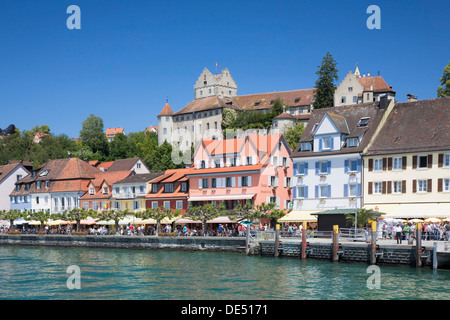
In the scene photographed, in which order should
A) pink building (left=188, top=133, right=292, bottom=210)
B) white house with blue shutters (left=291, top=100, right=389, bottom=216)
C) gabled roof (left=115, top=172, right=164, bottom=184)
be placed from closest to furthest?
1. white house with blue shutters (left=291, top=100, right=389, bottom=216)
2. pink building (left=188, top=133, right=292, bottom=210)
3. gabled roof (left=115, top=172, right=164, bottom=184)

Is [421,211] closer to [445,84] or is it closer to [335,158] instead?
[335,158]

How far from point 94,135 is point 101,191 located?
65699mm

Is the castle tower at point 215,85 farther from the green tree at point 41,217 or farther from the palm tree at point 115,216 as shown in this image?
the palm tree at point 115,216

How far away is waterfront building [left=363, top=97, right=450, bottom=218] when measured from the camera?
193 ft

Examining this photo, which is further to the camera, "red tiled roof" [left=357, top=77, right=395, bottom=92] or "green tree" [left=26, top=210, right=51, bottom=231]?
"red tiled roof" [left=357, top=77, right=395, bottom=92]

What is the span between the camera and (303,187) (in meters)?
68.7

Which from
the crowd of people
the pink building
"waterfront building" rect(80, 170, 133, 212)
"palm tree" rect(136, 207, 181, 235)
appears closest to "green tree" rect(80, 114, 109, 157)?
"waterfront building" rect(80, 170, 133, 212)

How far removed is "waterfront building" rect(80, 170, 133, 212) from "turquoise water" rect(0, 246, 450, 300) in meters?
37.8

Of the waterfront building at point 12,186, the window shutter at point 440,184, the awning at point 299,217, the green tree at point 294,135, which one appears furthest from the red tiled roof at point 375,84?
the waterfront building at point 12,186

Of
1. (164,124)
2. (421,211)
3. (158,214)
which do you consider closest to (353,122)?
(421,211)

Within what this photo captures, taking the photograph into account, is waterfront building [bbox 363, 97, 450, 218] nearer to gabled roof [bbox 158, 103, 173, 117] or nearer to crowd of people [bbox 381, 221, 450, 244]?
crowd of people [bbox 381, 221, 450, 244]
